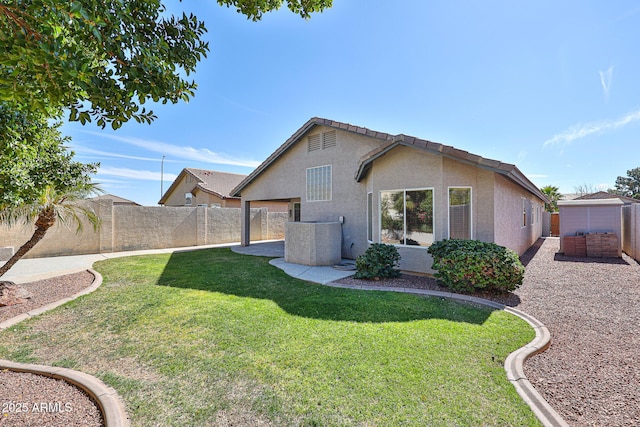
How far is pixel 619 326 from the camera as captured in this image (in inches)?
217

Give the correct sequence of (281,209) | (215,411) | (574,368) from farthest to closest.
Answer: (281,209) < (574,368) < (215,411)

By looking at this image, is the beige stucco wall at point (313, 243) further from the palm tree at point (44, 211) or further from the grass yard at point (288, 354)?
the palm tree at point (44, 211)

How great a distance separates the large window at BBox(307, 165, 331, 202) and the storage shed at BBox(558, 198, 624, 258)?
43.1ft

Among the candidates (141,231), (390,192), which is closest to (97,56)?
(390,192)

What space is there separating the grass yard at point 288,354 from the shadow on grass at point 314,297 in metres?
0.05

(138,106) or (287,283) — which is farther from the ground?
(138,106)

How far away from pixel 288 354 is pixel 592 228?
18.3 m

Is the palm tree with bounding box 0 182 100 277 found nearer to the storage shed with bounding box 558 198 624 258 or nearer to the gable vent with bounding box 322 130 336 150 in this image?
the gable vent with bounding box 322 130 336 150

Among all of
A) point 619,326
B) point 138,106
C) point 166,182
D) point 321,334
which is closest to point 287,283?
point 321,334

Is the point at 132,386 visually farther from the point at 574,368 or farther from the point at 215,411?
the point at 574,368

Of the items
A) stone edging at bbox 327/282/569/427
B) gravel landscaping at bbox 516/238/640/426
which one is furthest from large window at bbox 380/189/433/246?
gravel landscaping at bbox 516/238/640/426

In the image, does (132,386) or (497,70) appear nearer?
(132,386)

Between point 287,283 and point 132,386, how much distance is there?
17.4 feet

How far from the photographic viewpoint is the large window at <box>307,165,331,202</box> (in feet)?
45.3
